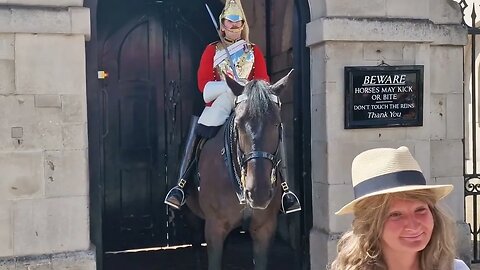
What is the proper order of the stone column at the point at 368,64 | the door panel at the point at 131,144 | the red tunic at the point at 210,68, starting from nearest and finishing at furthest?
the red tunic at the point at 210,68 < the stone column at the point at 368,64 < the door panel at the point at 131,144

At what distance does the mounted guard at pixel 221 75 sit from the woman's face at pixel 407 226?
2.98m

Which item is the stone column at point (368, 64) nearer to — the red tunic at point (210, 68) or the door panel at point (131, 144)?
the red tunic at point (210, 68)

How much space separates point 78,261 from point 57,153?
0.90m

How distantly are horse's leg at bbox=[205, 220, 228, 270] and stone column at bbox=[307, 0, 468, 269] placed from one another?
125 cm

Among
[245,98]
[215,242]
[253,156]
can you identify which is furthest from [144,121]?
[253,156]

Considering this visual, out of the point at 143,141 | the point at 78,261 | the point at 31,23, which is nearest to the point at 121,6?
the point at 143,141

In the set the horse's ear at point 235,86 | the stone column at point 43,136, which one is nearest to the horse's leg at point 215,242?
the stone column at point 43,136

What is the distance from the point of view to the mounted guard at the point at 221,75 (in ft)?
17.1

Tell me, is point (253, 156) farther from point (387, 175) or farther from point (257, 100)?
point (387, 175)

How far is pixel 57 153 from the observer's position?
4930 millimetres

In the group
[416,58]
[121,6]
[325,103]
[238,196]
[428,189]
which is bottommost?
[238,196]

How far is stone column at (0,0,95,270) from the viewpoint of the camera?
4.83 metres

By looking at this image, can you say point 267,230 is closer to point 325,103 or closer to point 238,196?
point 238,196

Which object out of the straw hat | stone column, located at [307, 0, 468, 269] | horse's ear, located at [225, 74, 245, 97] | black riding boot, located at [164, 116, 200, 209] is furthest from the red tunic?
the straw hat
